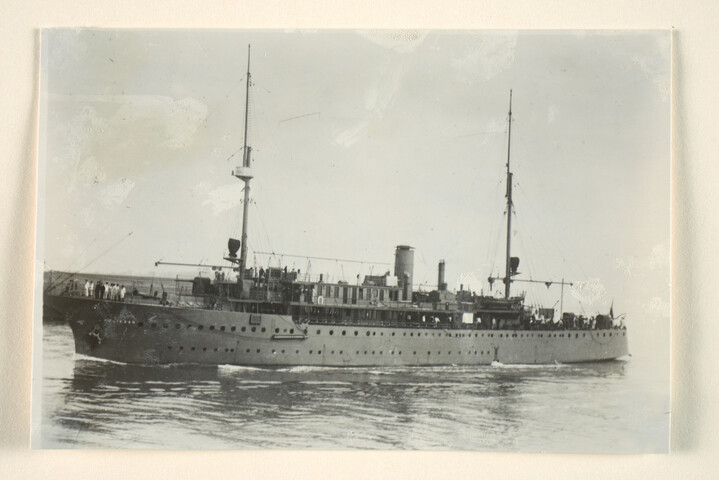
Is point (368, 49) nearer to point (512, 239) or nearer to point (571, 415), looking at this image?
point (512, 239)

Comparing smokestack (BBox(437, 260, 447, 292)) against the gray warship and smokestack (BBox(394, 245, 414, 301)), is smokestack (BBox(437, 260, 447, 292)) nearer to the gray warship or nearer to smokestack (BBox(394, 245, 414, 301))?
the gray warship

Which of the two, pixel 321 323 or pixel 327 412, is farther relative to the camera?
pixel 321 323

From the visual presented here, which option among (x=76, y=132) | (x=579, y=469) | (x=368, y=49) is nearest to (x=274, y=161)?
(x=368, y=49)

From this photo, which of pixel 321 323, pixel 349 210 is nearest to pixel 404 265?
pixel 349 210

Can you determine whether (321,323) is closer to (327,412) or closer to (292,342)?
(292,342)

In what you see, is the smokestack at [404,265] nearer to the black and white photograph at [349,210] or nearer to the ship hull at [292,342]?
the black and white photograph at [349,210]

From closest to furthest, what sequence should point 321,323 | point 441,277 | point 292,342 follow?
point 441,277
point 292,342
point 321,323

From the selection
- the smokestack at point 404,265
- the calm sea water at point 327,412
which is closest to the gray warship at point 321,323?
the smokestack at point 404,265
